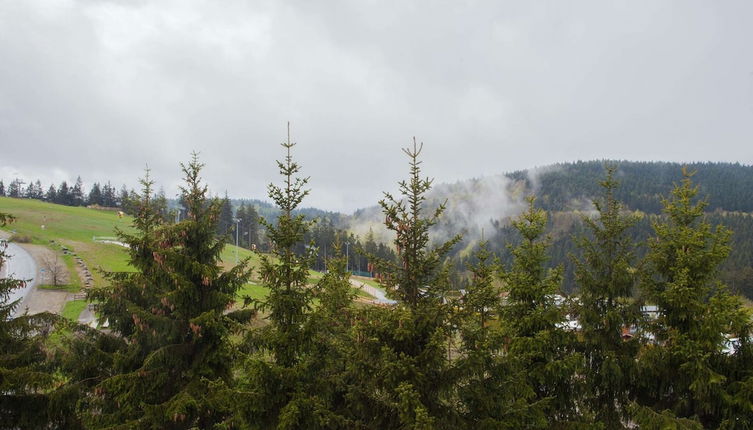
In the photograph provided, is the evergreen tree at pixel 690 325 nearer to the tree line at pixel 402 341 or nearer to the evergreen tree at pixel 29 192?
the tree line at pixel 402 341

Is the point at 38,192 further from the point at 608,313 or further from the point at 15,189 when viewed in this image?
the point at 608,313

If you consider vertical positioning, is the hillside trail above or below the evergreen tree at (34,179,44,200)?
below

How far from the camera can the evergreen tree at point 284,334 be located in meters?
9.06

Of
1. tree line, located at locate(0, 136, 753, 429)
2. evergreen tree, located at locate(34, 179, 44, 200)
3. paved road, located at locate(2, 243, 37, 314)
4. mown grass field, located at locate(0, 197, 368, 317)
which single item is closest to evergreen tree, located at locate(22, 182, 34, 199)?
evergreen tree, located at locate(34, 179, 44, 200)

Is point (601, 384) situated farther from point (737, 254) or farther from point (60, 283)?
point (737, 254)

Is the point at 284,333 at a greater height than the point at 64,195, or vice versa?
the point at 64,195

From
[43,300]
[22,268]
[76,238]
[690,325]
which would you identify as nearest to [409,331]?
[690,325]

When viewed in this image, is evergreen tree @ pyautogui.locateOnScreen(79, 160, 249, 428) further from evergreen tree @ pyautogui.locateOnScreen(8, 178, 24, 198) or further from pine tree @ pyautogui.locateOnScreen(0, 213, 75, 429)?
evergreen tree @ pyautogui.locateOnScreen(8, 178, 24, 198)

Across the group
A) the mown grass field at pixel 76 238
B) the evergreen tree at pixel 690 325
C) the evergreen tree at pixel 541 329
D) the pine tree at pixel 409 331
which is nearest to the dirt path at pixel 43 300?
the mown grass field at pixel 76 238

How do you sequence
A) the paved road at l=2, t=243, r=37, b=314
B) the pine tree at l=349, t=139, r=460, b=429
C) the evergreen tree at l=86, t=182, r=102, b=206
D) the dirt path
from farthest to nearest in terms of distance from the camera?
the evergreen tree at l=86, t=182, r=102, b=206 → the paved road at l=2, t=243, r=37, b=314 → the dirt path → the pine tree at l=349, t=139, r=460, b=429

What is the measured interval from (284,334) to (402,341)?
2819 mm

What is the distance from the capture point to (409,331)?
830 centimetres

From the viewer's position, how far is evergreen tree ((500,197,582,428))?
11992 mm

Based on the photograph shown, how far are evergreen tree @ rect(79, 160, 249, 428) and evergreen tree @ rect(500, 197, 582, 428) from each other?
8448mm
